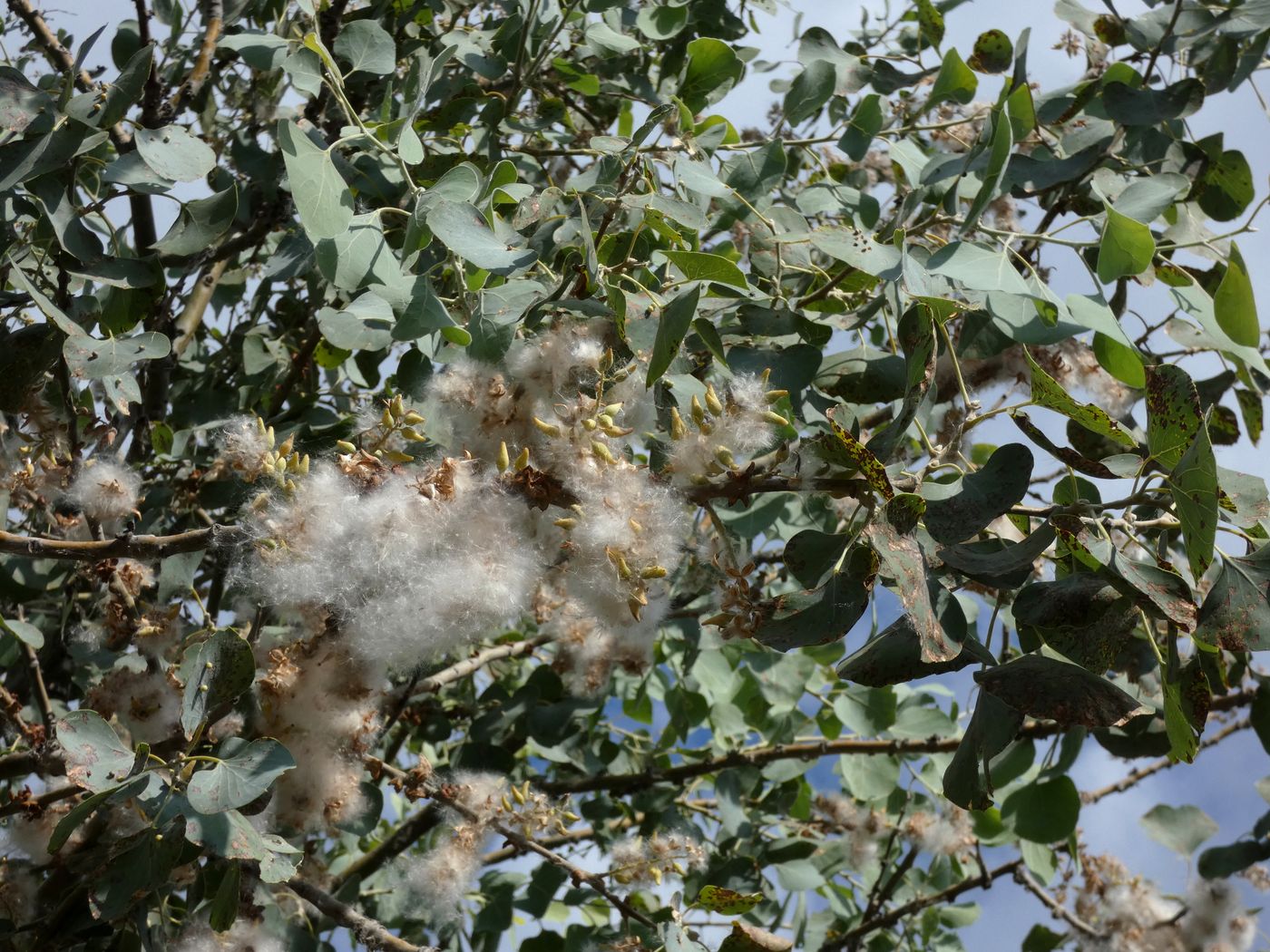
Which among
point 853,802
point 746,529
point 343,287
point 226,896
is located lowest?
point 853,802

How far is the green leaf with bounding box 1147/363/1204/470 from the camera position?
106cm

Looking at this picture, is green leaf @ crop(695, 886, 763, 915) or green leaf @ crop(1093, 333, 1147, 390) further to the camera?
green leaf @ crop(695, 886, 763, 915)

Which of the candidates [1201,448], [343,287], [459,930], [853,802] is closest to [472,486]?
[343,287]

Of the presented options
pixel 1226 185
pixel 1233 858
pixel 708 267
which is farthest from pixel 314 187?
pixel 1233 858

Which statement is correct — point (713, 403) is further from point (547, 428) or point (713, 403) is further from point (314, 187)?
point (314, 187)

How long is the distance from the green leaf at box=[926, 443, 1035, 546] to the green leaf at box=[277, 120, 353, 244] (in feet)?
2.31

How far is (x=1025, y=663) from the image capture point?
1.06 metres

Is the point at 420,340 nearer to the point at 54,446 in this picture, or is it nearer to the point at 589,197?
the point at 589,197

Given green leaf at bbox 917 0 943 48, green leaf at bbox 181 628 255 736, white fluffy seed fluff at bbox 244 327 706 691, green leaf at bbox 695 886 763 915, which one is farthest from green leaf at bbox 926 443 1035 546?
green leaf at bbox 917 0 943 48

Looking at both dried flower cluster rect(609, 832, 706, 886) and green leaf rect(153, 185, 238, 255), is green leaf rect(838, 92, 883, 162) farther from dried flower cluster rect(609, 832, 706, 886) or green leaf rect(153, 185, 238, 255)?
dried flower cluster rect(609, 832, 706, 886)

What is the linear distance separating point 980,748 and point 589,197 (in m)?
0.78

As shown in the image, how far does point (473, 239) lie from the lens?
3.78 feet

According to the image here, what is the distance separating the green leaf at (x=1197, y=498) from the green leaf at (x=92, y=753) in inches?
43.7

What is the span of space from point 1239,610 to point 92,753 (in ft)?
3.93
